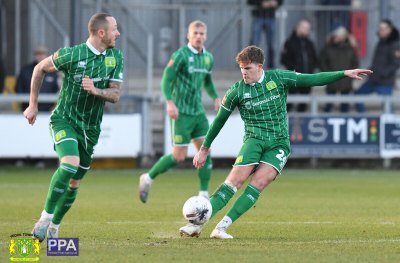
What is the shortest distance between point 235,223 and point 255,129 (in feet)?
5.78

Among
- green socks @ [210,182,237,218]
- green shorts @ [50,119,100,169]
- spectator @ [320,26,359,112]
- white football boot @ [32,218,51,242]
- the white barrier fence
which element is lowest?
the white barrier fence

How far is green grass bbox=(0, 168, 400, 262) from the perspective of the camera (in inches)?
364

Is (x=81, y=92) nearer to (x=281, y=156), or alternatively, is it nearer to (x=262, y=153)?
(x=262, y=153)

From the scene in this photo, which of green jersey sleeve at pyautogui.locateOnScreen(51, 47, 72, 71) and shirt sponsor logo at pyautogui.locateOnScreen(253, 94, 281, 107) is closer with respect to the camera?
green jersey sleeve at pyautogui.locateOnScreen(51, 47, 72, 71)

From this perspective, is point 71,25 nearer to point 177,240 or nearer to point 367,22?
point 367,22

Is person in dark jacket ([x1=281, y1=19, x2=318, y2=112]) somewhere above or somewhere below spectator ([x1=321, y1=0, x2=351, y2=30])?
below

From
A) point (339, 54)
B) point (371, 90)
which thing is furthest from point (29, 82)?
point (371, 90)

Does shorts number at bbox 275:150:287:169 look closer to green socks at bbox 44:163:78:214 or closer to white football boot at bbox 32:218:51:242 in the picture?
green socks at bbox 44:163:78:214

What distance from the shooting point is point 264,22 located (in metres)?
22.7

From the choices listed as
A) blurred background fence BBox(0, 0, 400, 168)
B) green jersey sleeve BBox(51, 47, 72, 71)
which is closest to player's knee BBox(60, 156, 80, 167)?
green jersey sleeve BBox(51, 47, 72, 71)

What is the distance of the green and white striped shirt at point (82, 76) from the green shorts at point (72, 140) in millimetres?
58

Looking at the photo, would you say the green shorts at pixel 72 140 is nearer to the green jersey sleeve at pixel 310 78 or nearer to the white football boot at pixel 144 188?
the green jersey sleeve at pixel 310 78

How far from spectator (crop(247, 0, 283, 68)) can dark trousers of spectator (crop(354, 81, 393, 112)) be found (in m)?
2.00

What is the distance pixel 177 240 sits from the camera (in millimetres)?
10289
